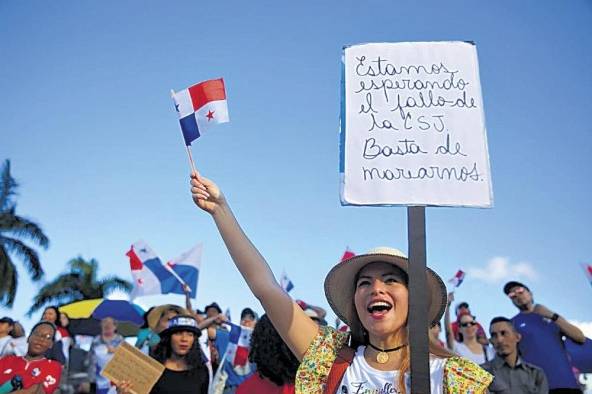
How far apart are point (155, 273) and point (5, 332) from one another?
250 centimetres

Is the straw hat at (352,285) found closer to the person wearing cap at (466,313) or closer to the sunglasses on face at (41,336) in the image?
the sunglasses on face at (41,336)

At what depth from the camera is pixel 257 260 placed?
93.3 inches

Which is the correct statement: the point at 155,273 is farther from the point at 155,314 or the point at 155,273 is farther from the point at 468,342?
the point at 468,342

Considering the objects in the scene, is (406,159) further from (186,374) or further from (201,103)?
(186,374)

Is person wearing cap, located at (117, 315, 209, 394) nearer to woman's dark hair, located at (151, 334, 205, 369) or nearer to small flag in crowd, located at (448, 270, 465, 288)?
woman's dark hair, located at (151, 334, 205, 369)

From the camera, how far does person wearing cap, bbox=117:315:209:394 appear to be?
4.79 metres

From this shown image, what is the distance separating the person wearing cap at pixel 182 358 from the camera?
4793 mm

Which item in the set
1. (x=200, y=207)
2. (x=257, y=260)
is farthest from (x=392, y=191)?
(x=200, y=207)

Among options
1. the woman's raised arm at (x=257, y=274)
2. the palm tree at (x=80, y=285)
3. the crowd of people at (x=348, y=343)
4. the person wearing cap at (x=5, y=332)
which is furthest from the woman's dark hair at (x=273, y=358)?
the palm tree at (x=80, y=285)

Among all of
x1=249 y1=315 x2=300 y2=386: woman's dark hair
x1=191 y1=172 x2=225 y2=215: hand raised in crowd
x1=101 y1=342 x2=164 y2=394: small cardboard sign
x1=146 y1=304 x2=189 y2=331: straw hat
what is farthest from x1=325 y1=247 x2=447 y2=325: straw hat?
x1=146 y1=304 x2=189 y2=331: straw hat

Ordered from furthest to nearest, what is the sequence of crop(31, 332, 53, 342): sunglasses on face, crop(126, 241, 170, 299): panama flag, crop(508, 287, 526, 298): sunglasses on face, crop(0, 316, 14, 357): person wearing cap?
crop(126, 241, 170, 299): panama flag < crop(0, 316, 14, 357): person wearing cap < crop(508, 287, 526, 298): sunglasses on face < crop(31, 332, 53, 342): sunglasses on face

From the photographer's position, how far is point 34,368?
5.71 metres

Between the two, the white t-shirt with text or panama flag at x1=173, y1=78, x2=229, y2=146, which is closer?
the white t-shirt with text

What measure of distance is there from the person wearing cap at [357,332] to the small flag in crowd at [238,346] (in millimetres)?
5985
